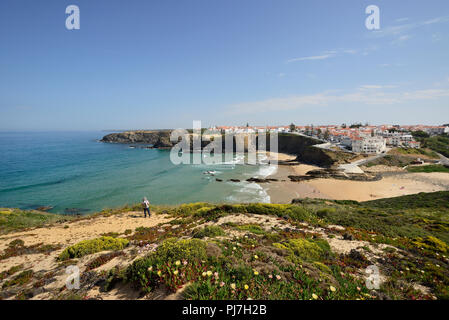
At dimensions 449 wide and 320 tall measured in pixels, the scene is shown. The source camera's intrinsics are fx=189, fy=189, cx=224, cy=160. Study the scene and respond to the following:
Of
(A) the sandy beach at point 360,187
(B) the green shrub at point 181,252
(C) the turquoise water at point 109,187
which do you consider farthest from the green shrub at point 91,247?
(A) the sandy beach at point 360,187

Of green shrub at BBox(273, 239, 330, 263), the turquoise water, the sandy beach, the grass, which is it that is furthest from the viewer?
the grass

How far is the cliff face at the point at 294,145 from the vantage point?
53856 mm

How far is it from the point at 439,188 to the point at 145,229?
46.5 metres

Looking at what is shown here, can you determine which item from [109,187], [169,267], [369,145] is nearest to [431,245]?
[169,267]

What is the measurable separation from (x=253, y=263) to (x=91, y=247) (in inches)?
300

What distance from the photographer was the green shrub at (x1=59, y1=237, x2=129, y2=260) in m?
8.14

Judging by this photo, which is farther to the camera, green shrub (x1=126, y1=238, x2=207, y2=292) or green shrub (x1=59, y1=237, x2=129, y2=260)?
green shrub (x1=59, y1=237, x2=129, y2=260)

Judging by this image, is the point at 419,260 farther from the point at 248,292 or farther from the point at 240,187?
the point at 240,187

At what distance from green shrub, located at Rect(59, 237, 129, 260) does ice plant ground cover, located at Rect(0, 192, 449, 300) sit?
0.04 m

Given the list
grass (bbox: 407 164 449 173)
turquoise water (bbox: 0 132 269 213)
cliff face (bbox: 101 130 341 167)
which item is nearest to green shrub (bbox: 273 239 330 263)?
turquoise water (bbox: 0 132 269 213)

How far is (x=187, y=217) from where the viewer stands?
47.9 ft

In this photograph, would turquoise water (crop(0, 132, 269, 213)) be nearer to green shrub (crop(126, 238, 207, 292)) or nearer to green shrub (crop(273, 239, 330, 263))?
green shrub (crop(273, 239, 330, 263))

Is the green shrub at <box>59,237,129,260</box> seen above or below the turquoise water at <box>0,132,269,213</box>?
above
